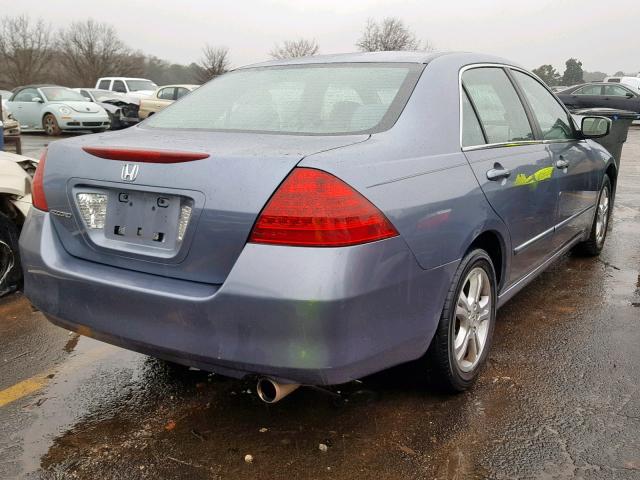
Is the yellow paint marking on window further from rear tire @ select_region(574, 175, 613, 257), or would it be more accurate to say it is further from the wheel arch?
the wheel arch

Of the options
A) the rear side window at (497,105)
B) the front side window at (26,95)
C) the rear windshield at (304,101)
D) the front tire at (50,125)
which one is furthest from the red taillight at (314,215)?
the front side window at (26,95)

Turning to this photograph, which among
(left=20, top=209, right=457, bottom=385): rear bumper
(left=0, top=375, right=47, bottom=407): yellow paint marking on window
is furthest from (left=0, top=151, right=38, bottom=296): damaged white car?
(left=20, top=209, right=457, bottom=385): rear bumper

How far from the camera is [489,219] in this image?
2811 mm

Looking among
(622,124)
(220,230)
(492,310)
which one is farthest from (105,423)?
(622,124)

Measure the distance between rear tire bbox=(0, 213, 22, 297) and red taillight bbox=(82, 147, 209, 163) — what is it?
2327 mm

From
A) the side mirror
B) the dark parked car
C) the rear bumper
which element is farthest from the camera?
the dark parked car

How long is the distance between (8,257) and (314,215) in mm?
3328

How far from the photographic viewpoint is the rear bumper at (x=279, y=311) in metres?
2.00

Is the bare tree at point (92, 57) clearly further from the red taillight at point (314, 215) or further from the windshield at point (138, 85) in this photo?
the red taillight at point (314, 215)

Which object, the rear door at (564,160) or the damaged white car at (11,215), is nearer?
the rear door at (564,160)

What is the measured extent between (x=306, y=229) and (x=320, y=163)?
24 cm

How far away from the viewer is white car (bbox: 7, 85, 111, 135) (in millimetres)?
17672

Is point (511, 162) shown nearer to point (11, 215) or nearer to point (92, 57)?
point (11, 215)

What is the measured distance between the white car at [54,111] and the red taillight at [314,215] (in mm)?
17328
